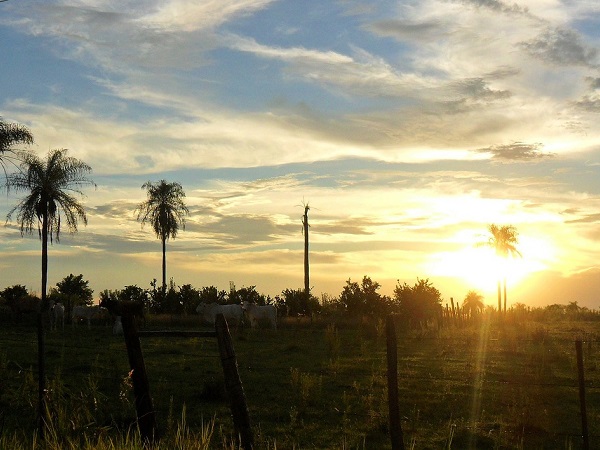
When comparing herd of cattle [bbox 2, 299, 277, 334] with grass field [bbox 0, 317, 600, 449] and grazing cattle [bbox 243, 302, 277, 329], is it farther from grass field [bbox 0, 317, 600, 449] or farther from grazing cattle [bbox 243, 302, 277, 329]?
Result: grass field [bbox 0, 317, 600, 449]

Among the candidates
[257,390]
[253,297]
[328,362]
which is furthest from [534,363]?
[253,297]

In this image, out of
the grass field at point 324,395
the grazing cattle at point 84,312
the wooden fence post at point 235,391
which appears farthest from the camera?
the grazing cattle at point 84,312

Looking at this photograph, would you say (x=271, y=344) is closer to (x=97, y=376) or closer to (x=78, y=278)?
(x=97, y=376)

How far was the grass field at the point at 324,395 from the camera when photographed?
11750 millimetres

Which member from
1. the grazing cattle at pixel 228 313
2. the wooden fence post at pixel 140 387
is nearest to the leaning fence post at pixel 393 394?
the wooden fence post at pixel 140 387

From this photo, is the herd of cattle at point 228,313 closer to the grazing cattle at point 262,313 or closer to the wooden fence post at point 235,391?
the grazing cattle at point 262,313

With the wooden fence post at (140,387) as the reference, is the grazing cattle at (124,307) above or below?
above

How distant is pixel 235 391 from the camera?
8141 mm

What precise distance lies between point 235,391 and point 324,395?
8088 millimetres

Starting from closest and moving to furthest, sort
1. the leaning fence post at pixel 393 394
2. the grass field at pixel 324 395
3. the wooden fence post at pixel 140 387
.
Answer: the wooden fence post at pixel 140 387
the leaning fence post at pixel 393 394
the grass field at pixel 324 395

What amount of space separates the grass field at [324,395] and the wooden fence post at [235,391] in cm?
38

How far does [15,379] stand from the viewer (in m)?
16.5

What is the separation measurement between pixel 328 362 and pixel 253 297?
1146 inches

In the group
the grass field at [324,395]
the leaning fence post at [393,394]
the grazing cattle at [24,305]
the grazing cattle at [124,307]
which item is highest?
the grazing cattle at [124,307]
